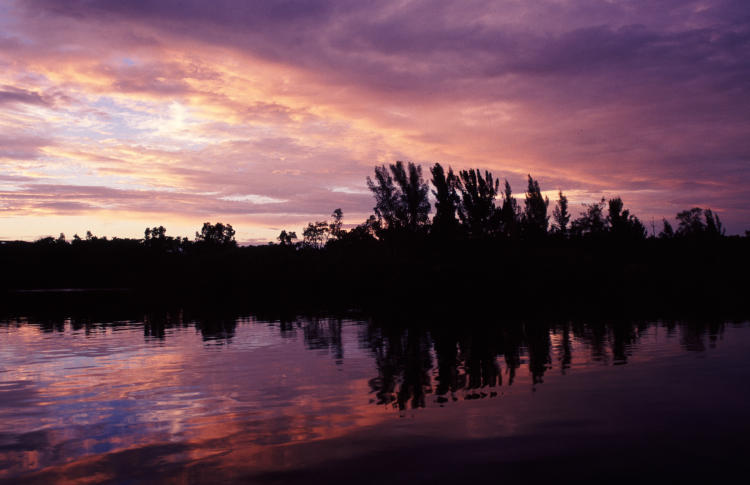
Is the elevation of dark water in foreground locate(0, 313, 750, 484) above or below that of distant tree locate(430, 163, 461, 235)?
below

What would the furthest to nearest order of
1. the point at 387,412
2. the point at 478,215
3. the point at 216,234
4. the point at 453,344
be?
the point at 216,234
the point at 478,215
the point at 453,344
the point at 387,412

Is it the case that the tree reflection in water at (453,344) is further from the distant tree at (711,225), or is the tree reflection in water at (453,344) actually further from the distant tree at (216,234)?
the distant tree at (216,234)

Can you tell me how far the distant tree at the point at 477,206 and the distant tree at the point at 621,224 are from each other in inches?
645

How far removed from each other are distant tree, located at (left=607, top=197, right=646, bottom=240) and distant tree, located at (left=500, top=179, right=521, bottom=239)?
12.4 metres

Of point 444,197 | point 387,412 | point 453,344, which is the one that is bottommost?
point 387,412

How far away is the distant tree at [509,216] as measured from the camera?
243ft

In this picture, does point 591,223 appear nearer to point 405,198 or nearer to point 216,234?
point 405,198

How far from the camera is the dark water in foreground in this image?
31.9ft

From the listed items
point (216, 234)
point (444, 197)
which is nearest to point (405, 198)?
point (444, 197)

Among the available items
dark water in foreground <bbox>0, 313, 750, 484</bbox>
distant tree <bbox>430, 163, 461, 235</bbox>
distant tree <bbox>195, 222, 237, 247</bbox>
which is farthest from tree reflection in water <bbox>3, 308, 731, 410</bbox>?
distant tree <bbox>195, 222, 237, 247</bbox>

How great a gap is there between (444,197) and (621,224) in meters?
24.6

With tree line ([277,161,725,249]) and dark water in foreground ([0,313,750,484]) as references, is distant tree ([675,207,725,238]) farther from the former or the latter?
dark water in foreground ([0,313,750,484])

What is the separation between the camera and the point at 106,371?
1984 cm

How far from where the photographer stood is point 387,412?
518 inches
